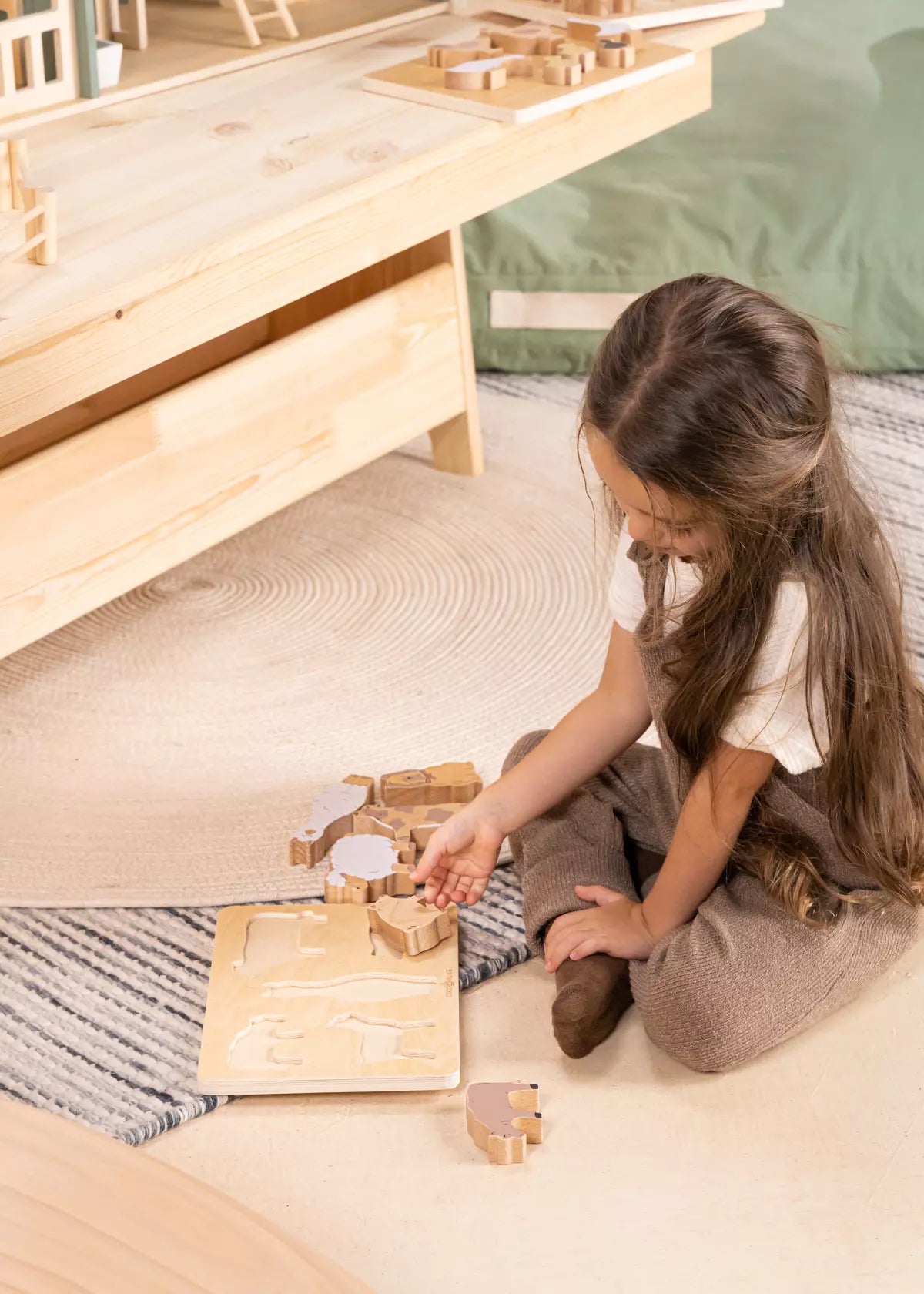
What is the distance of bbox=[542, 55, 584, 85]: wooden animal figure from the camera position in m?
1.42

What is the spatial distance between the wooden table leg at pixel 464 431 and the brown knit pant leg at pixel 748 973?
875 mm

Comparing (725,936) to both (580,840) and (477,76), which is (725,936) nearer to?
(580,840)

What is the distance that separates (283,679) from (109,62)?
620 mm

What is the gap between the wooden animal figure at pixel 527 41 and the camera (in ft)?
4.93

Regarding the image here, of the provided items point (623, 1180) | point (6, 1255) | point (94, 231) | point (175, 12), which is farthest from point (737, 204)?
point (6, 1255)

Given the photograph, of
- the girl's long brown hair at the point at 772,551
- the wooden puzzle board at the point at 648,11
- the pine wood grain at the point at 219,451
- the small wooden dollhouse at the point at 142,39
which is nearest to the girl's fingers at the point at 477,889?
the girl's long brown hair at the point at 772,551

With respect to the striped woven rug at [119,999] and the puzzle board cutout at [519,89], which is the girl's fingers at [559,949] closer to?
the striped woven rug at [119,999]

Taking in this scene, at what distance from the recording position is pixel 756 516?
95 centimetres

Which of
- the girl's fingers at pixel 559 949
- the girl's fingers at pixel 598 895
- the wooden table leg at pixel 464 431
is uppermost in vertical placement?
the wooden table leg at pixel 464 431

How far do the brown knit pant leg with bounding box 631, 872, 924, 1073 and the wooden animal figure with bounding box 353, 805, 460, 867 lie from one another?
0.24 meters

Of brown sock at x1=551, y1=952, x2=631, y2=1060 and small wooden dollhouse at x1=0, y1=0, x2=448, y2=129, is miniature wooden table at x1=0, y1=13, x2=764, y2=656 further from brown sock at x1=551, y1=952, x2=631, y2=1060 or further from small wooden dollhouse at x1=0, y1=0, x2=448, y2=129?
brown sock at x1=551, y1=952, x2=631, y2=1060

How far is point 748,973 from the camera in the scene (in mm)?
1056

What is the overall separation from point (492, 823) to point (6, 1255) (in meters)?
0.62

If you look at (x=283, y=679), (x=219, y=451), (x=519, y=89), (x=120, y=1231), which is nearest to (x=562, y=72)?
(x=519, y=89)
